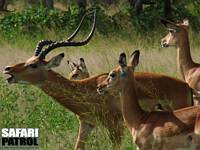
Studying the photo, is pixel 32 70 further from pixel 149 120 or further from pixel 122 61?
pixel 149 120

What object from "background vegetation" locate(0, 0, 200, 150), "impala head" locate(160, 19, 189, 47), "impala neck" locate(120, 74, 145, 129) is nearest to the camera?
"impala neck" locate(120, 74, 145, 129)

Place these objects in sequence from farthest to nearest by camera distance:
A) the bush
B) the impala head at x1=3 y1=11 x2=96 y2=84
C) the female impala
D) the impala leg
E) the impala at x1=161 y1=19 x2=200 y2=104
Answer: the bush, the impala at x1=161 y1=19 x2=200 y2=104, the impala head at x1=3 y1=11 x2=96 y2=84, the impala leg, the female impala

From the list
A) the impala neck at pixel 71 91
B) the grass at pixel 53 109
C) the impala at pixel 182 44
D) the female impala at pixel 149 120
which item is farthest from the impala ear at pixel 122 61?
the impala at pixel 182 44

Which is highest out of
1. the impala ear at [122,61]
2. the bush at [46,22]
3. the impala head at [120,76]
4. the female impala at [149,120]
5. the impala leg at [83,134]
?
the bush at [46,22]

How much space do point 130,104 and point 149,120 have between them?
1.17 ft

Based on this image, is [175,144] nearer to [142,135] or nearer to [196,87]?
[142,135]

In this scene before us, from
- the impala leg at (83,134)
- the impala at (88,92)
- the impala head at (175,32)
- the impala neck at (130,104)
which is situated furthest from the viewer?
the impala head at (175,32)

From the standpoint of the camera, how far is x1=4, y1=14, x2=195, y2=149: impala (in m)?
7.77

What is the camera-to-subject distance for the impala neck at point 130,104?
673 centimetres

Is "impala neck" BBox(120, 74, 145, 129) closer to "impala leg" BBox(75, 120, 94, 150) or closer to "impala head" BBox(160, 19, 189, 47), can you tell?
"impala leg" BBox(75, 120, 94, 150)

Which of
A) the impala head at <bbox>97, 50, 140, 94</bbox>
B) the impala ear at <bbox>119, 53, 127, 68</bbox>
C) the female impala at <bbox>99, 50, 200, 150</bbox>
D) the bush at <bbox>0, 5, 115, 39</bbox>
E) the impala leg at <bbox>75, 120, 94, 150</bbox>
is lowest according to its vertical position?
the impala leg at <bbox>75, 120, 94, 150</bbox>

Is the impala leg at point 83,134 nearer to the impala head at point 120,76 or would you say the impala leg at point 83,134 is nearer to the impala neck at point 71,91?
the impala neck at point 71,91

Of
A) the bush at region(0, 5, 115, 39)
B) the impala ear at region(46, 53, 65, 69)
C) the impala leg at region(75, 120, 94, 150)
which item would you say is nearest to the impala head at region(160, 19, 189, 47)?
the impala ear at region(46, 53, 65, 69)

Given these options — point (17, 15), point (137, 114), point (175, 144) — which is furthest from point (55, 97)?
Result: point (17, 15)
